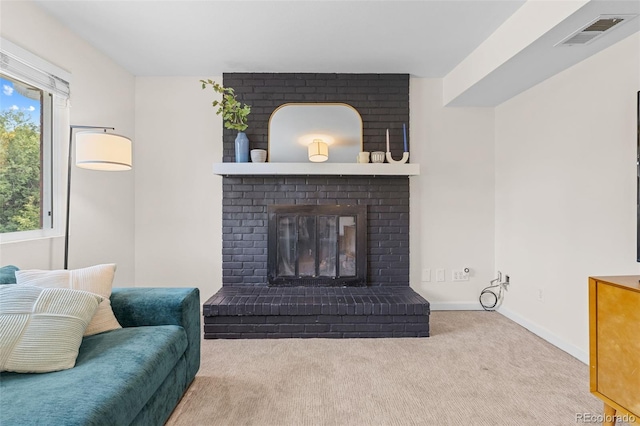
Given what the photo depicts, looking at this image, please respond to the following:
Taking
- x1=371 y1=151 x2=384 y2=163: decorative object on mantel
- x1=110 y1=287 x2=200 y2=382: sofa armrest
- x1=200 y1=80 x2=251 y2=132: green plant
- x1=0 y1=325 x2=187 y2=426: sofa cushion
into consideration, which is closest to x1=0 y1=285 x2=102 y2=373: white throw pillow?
x1=0 y1=325 x2=187 y2=426: sofa cushion

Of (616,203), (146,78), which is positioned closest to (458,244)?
(616,203)

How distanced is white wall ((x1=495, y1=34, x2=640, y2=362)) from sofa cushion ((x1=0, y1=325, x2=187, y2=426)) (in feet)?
8.92

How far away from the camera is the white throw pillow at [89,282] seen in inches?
66.2

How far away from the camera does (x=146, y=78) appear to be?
3418 millimetres

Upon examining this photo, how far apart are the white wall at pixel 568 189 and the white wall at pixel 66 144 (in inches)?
147

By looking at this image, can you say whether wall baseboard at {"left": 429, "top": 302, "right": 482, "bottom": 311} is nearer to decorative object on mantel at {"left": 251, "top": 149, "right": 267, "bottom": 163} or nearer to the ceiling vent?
decorative object on mantel at {"left": 251, "top": 149, "right": 267, "bottom": 163}

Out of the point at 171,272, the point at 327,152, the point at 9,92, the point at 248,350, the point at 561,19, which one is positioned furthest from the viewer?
the point at 171,272

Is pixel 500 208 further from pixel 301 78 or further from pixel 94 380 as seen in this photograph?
pixel 94 380

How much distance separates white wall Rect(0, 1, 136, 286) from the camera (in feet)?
7.05

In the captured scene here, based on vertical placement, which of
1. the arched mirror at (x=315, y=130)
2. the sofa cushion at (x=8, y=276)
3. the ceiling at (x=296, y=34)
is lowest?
the sofa cushion at (x=8, y=276)

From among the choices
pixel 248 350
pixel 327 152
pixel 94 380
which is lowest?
pixel 248 350

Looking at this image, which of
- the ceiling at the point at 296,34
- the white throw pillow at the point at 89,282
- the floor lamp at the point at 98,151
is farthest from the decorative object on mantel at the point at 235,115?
the white throw pillow at the point at 89,282

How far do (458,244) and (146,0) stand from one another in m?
3.35

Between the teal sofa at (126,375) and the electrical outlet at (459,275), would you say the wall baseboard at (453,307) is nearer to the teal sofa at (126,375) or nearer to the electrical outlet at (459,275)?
the electrical outlet at (459,275)
